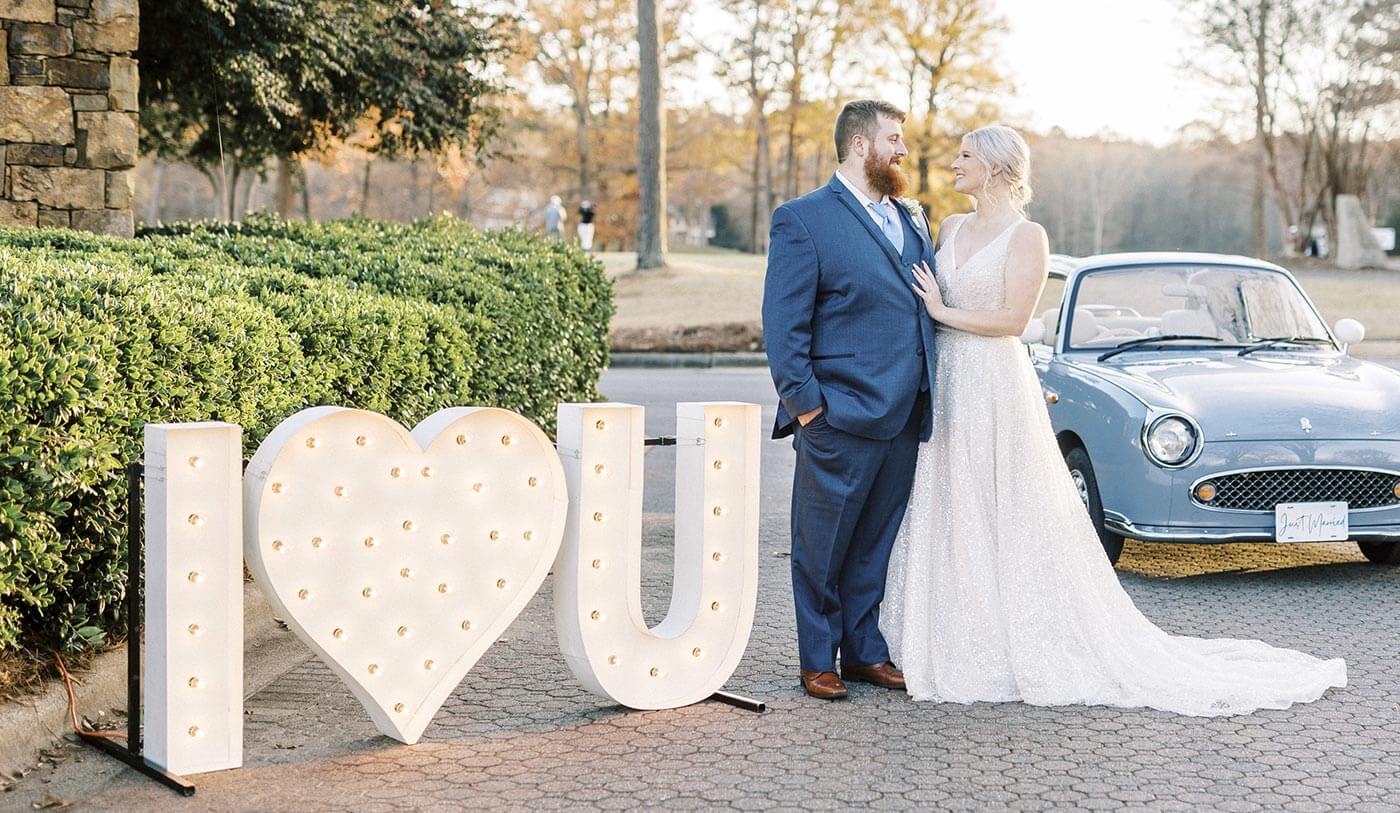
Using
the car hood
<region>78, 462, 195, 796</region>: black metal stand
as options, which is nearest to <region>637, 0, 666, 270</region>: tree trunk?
the car hood

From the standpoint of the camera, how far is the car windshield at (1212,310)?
321 inches

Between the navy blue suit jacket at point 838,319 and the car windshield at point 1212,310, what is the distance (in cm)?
338

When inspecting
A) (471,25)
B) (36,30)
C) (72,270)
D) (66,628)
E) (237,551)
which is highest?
(471,25)

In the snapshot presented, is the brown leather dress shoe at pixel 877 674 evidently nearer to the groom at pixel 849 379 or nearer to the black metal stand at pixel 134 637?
the groom at pixel 849 379

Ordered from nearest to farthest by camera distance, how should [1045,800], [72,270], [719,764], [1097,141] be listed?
[1045,800]
[719,764]
[72,270]
[1097,141]

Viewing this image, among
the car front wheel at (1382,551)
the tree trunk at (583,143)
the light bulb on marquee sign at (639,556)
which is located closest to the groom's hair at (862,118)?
the light bulb on marquee sign at (639,556)

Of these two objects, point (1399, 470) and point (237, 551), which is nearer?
point (237, 551)

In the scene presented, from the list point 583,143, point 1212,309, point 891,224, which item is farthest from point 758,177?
point 891,224

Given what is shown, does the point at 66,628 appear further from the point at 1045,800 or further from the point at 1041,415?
the point at 1041,415

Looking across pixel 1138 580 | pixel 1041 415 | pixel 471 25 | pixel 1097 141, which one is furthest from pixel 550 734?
pixel 1097 141

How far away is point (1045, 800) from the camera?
4094 mm

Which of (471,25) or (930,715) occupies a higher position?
(471,25)

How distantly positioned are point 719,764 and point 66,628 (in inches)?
83.0

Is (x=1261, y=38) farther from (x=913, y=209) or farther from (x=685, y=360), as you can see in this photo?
(x=913, y=209)
